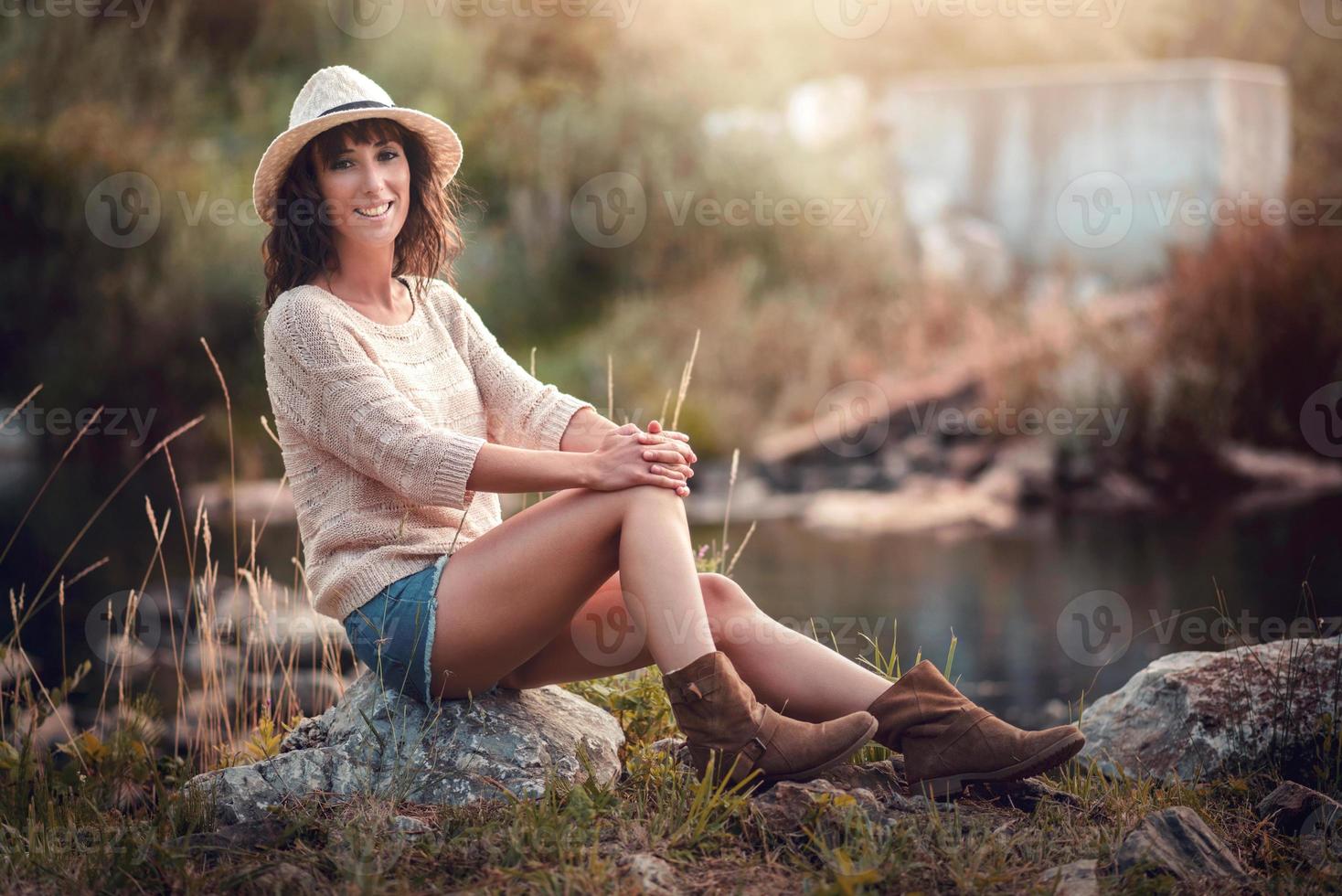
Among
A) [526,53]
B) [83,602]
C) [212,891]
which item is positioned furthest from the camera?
[526,53]

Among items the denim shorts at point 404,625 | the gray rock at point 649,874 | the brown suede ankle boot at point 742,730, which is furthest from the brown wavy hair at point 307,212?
the gray rock at point 649,874

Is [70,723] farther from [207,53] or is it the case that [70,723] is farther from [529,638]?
[207,53]

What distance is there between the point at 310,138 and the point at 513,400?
0.60 m

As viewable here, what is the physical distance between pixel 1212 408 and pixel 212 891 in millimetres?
6982

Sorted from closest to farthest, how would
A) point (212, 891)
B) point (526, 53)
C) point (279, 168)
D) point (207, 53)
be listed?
point (212, 891) < point (279, 168) < point (207, 53) < point (526, 53)

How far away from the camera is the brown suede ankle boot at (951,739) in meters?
2.07

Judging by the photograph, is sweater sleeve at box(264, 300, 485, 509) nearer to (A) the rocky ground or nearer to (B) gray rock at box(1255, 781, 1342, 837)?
(A) the rocky ground

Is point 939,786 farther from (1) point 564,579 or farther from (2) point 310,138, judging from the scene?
(2) point 310,138

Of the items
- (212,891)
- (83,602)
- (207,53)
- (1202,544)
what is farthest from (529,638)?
(207,53)

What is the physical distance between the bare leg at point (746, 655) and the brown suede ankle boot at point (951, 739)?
0.07 meters

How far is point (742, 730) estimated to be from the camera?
2023 mm

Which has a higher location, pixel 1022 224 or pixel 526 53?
pixel 526 53

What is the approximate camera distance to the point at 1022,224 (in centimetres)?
1172

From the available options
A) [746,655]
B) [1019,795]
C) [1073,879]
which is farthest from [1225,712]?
[746,655]
